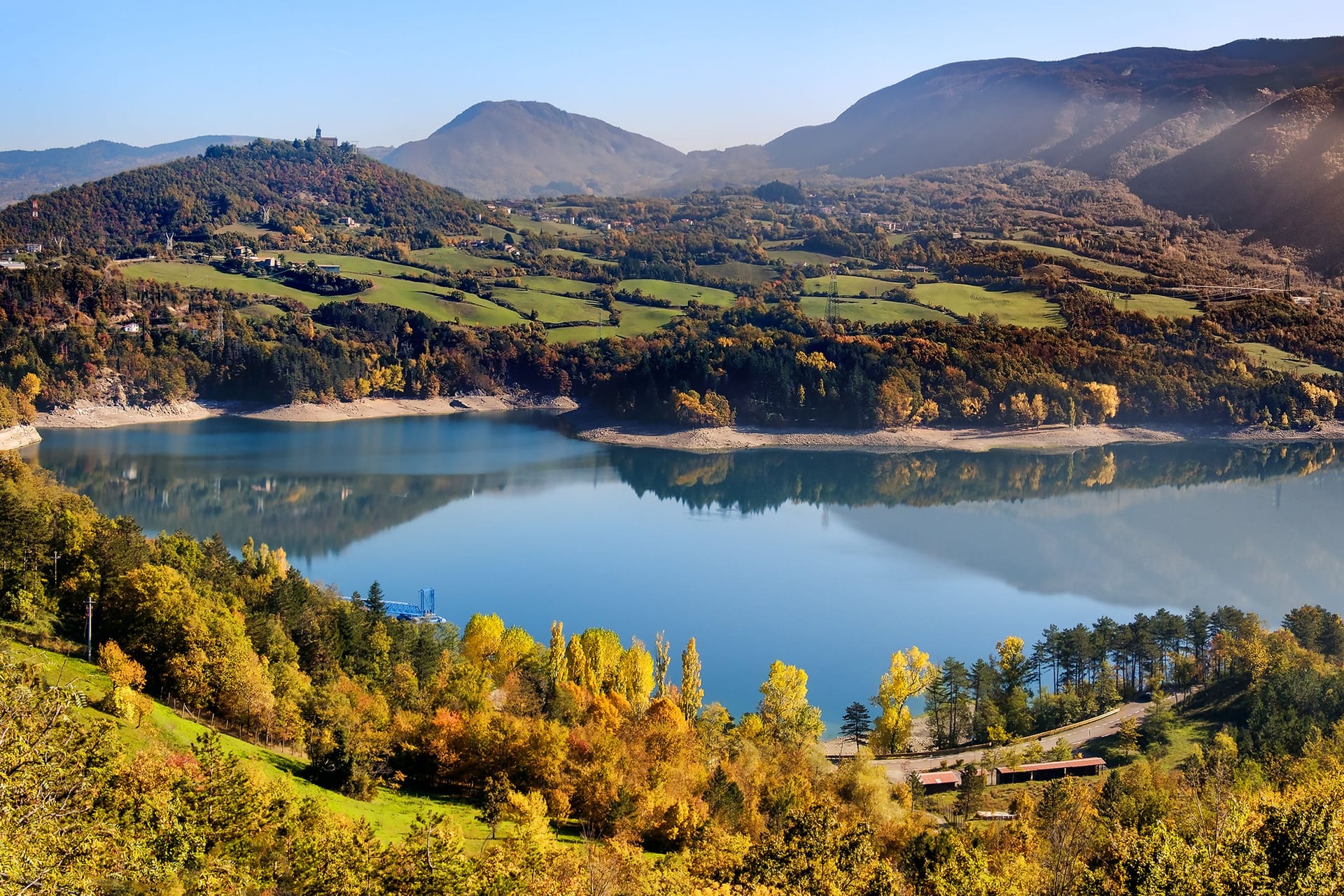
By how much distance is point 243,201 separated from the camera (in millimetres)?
95750

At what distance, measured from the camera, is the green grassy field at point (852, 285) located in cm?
7375

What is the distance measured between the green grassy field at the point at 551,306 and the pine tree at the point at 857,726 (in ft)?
181

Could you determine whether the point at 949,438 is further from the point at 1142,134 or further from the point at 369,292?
the point at 1142,134

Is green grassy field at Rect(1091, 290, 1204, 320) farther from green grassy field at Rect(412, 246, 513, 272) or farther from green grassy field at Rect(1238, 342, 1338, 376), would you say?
green grassy field at Rect(412, 246, 513, 272)

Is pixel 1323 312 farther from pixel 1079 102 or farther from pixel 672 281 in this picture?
pixel 1079 102

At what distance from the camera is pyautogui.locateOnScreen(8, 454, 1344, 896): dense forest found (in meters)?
10.1

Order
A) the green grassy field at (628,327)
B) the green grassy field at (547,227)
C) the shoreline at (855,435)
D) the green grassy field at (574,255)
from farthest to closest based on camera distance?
1. the green grassy field at (547,227)
2. the green grassy field at (574,255)
3. the green grassy field at (628,327)
4. the shoreline at (855,435)

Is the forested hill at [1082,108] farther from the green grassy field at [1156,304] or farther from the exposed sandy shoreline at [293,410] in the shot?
the exposed sandy shoreline at [293,410]

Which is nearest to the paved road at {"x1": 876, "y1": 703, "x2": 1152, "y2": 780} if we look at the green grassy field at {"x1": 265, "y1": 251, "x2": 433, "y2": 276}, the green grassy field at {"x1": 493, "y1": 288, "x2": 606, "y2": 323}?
the green grassy field at {"x1": 493, "y1": 288, "x2": 606, "y2": 323}

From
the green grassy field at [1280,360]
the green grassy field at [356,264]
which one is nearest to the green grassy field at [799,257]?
the green grassy field at [356,264]

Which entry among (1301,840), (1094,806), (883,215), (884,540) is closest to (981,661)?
(1094,806)

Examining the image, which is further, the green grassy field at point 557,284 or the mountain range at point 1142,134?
the mountain range at point 1142,134

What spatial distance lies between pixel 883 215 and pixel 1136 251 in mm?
38960

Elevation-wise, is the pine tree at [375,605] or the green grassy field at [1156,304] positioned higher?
the green grassy field at [1156,304]
